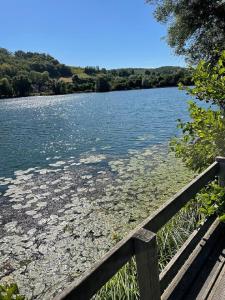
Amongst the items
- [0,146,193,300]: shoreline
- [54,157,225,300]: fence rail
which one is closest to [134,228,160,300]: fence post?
[54,157,225,300]: fence rail

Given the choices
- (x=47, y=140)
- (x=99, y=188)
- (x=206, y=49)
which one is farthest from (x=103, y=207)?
(x=47, y=140)

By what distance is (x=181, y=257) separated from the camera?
3596 mm

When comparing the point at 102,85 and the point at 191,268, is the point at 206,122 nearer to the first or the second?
the point at 191,268

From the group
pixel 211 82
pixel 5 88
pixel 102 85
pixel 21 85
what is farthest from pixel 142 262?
pixel 21 85

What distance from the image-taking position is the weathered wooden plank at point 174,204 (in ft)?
9.24

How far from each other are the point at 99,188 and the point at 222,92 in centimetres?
784

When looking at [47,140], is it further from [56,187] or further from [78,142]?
[56,187]

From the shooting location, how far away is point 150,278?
254 centimetres

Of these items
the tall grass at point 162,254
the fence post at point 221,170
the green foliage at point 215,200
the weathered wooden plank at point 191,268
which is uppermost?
the fence post at point 221,170

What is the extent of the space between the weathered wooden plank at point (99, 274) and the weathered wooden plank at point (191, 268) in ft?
3.60

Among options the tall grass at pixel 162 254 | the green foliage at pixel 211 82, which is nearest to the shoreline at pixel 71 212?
the tall grass at pixel 162 254

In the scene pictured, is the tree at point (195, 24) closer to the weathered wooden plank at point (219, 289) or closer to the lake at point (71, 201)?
the lake at point (71, 201)

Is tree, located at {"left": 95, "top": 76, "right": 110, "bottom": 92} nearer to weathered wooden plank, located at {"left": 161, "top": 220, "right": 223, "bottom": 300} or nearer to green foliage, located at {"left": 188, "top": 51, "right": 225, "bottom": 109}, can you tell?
green foliage, located at {"left": 188, "top": 51, "right": 225, "bottom": 109}

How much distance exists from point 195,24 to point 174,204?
44.6 ft
